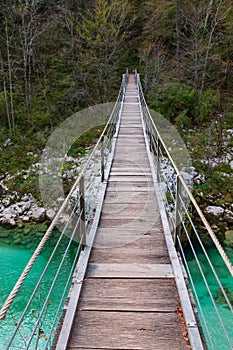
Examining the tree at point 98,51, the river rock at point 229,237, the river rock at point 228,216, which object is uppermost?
the tree at point 98,51

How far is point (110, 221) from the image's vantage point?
3779mm

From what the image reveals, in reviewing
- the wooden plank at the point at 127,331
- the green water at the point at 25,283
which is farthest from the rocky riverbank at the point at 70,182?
the wooden plank at the point at 127,331

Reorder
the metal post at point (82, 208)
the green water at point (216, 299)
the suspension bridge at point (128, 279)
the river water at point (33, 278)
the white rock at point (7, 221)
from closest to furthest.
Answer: the suspension bridge at point (128, 279) → the metal post at point (82, 208) → the green water at point (216, 299) → the river water at point (33, 278) → the white rock at point (7, 221)

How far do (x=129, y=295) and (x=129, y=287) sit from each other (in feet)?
0.34

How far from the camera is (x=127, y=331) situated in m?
2.06

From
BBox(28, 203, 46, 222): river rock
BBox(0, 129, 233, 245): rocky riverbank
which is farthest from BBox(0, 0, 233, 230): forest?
BBox(28, 203, 46, 222): river rock

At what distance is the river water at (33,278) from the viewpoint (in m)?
5.39

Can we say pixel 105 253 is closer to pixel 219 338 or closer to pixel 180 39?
pixel 219 338

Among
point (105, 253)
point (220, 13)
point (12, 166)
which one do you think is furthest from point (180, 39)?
point (105, 253)

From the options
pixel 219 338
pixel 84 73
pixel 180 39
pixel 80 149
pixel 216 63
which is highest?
pixel 180 39

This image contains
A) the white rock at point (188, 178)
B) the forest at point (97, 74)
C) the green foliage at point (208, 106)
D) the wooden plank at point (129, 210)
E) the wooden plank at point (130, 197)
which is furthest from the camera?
the green foliage at point (208, 106)

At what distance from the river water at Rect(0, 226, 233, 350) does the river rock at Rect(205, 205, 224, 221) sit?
1.37m

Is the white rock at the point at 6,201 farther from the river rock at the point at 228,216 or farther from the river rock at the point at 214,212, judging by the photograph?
the river rock at the point at 228,216

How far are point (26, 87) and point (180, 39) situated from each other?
31.4 feet
